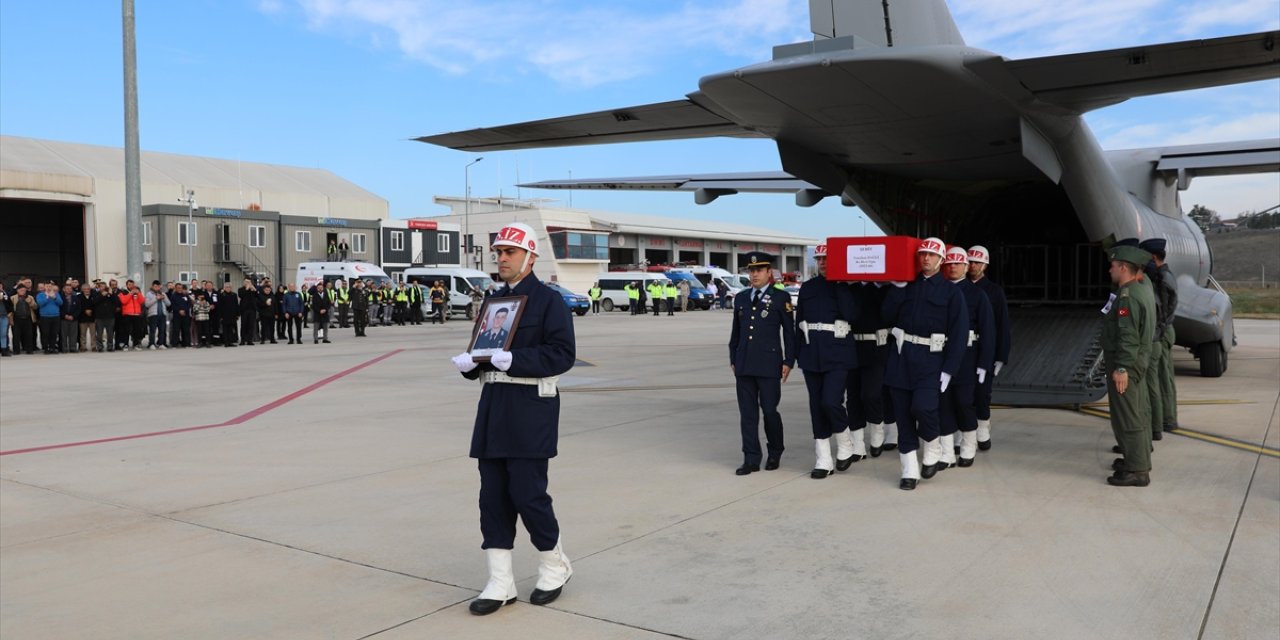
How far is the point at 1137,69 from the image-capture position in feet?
23.5

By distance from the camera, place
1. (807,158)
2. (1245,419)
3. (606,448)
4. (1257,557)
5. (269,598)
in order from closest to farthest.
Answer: (269,598) < (1257,557) < (606,448) < (1245,419) < (807,158)

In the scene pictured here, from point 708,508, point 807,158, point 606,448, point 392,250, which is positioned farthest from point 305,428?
point 392,250

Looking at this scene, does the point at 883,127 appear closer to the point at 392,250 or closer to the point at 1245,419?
the point at 1245,419

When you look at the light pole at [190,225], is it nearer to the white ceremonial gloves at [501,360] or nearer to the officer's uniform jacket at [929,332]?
the officer's uniform jacket at [929,332]

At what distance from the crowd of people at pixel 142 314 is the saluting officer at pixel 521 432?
17.6 m

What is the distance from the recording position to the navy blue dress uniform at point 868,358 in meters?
7.36

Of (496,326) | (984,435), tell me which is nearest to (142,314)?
(984,435)

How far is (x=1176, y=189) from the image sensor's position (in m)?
14.4

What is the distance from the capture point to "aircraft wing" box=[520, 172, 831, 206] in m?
16.2

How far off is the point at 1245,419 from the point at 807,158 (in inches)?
215

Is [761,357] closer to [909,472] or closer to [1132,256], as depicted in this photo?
[909,472]

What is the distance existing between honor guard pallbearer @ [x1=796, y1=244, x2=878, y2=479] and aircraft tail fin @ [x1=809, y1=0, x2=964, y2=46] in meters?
2.34

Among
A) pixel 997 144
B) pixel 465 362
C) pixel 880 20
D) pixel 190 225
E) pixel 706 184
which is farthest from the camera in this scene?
pixel 190 225

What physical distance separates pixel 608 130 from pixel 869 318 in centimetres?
380
